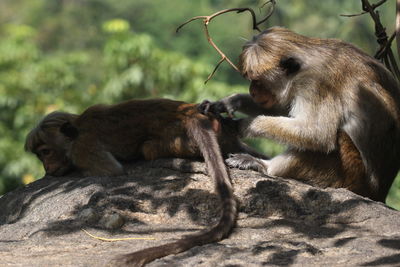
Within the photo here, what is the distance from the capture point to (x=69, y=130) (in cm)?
688

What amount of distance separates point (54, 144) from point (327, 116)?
2.80 metres

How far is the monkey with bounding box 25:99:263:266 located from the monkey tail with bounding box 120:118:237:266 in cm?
1

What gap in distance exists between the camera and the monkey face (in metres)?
6.88

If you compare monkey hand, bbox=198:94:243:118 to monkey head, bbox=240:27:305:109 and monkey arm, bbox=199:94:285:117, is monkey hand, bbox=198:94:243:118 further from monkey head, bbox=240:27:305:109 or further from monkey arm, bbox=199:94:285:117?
monkey head, bbox=240:27:305:109

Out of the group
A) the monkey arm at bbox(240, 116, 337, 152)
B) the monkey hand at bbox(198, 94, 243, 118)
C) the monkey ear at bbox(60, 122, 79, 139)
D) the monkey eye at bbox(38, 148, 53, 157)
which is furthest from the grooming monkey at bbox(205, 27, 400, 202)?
the monkey eye at bbox(38, 148, 53, 157)

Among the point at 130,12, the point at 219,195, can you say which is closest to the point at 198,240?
the point at 219,195

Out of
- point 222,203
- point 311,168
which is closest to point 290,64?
point 311,168

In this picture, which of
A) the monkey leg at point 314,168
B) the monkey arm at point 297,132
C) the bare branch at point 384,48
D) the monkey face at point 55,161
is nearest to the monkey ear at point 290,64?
the monkey arm at point 297,132

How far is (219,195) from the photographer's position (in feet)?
17.9

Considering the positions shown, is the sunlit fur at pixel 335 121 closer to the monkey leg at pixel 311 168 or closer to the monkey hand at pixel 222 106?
the monkey leg at pixel 311 168

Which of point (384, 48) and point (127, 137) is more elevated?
point (384, 48)

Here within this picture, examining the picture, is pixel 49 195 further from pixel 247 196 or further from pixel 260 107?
pixel 260 107

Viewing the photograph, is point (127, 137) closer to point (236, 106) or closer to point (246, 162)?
point (236, 106)

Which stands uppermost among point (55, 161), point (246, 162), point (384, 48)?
point (384, 48)
